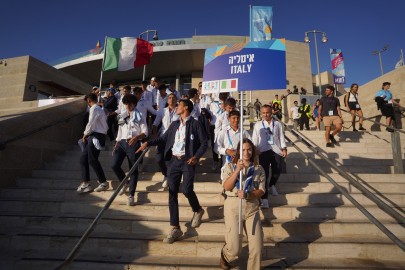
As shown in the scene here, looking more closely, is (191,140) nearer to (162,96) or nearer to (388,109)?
(162,96)

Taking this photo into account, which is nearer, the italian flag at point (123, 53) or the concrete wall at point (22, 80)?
the italian flag at point (123, 53)

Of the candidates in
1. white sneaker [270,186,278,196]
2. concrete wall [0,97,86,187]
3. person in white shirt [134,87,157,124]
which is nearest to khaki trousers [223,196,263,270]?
white sneaker [270,186,278,196]

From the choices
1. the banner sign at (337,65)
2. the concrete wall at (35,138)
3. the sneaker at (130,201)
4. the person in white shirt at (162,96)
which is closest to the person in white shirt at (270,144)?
the sneaker at (130,201)

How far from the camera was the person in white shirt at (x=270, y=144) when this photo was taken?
495cm

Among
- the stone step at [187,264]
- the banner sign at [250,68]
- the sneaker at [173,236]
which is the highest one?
the banner sign at [250,68]

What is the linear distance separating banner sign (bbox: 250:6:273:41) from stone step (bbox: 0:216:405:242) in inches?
489

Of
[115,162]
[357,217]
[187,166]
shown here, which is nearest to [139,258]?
[187,166]

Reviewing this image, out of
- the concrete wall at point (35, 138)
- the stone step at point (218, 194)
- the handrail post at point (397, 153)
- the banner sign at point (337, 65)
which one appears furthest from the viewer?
the banner sign at point (337, 65)

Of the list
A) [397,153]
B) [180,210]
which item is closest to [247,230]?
[180,210]

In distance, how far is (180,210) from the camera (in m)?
4.60

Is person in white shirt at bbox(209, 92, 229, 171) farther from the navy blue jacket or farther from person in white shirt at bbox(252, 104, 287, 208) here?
the navy blue jacket

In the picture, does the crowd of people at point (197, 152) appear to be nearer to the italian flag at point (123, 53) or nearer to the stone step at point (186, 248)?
the stone step at point (186, 248)

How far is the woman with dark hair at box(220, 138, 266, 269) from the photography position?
3.18 metres

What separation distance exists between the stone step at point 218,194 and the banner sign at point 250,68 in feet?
6.50
